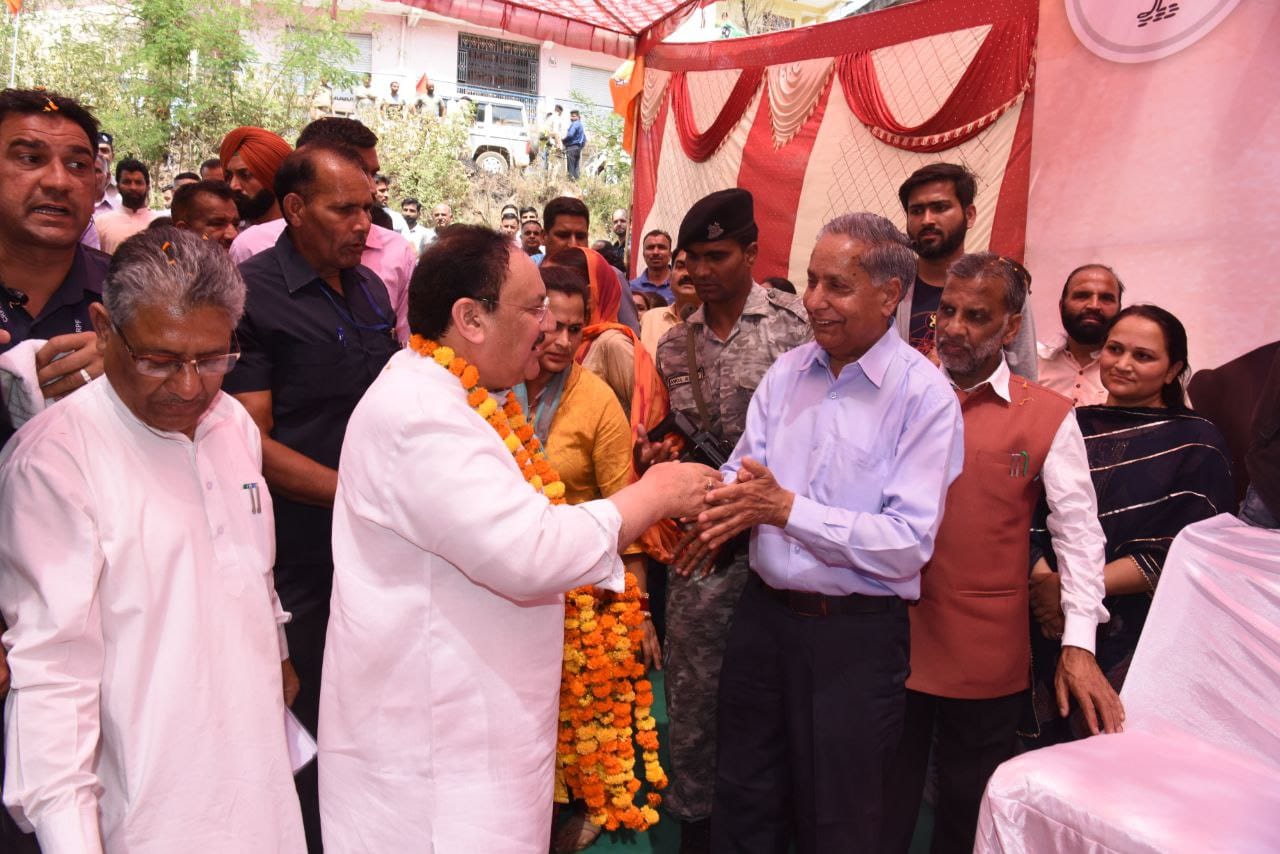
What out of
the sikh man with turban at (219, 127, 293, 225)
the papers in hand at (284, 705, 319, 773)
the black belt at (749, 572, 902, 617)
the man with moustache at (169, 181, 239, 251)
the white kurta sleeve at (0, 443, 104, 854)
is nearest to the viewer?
the white kurta sleeve at (0, 443, 104, 854)

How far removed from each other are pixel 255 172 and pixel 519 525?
10.4ft

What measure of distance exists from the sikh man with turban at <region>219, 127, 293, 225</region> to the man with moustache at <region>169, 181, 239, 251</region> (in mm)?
131

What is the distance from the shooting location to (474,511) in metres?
1.63

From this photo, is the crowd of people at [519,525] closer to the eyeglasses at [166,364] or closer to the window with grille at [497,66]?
the eyeglasses at [166,364]

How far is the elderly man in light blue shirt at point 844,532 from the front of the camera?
2180mm

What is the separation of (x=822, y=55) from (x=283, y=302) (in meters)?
6.37

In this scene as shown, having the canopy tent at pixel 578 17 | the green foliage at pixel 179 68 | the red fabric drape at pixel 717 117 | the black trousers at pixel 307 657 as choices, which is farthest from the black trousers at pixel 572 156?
the black trousers at pixel 307 657

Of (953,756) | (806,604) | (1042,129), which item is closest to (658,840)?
(953,756)

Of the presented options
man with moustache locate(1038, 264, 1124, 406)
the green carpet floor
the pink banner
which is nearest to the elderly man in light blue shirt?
the green carpet floor

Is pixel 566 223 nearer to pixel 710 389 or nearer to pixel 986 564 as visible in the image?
pixel 710 389

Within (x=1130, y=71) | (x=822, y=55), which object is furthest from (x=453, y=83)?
(x=1130, y=71)

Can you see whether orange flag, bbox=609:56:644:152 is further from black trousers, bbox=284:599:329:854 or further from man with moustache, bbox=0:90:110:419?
black trousers, bbox=284:599:329:854

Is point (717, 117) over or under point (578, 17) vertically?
under

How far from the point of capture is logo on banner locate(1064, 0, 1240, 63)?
186 inches
